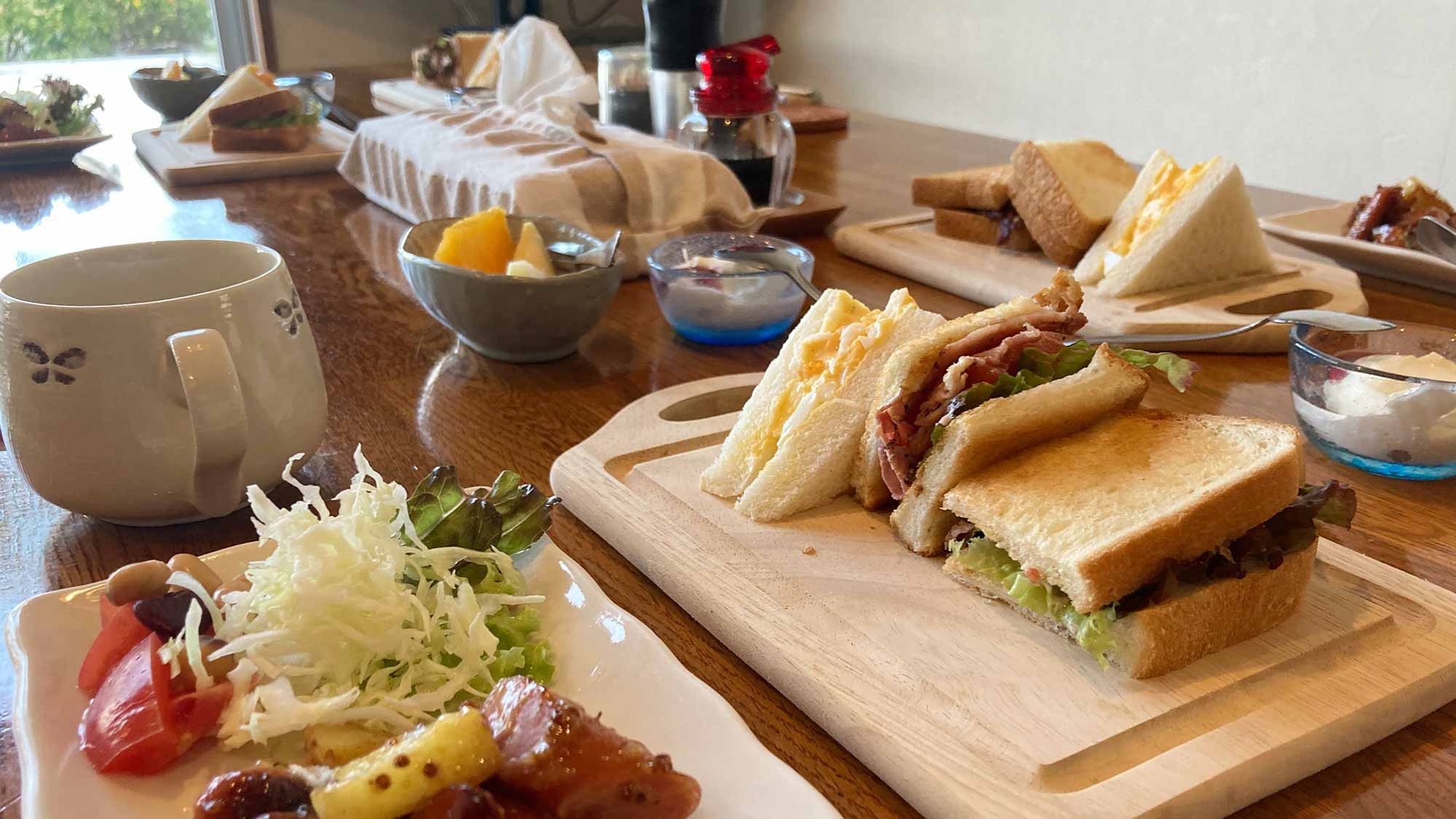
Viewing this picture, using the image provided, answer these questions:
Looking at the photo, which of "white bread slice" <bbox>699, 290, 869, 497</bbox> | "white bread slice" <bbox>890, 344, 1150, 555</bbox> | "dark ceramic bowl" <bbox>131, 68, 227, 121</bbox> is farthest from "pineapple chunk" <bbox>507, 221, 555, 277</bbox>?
"dark ceramic bowl" <bbox>131, 68, 227, 121</bbox>

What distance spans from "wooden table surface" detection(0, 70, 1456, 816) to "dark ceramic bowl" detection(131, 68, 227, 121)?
639mm

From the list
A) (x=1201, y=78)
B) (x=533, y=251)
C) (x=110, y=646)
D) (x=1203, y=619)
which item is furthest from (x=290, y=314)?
(x=1201, y=78)

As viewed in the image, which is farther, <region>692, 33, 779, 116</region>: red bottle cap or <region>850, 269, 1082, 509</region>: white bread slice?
<region>692, 33, 779, 116</region>: red bottle cap

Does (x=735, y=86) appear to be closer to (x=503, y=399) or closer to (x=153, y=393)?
(x=503, y=399)

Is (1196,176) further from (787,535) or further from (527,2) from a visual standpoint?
(527,2)

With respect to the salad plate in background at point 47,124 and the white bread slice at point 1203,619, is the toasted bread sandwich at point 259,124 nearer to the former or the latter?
the salad plate in background at point 47,124

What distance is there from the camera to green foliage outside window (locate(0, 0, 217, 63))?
6988 millimetres

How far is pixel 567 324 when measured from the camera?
1964 millimetres

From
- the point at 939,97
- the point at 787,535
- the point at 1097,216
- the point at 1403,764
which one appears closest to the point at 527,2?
the point at 939,97

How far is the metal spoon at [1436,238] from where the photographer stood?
2.35 m

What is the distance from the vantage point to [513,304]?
1907 millimetres

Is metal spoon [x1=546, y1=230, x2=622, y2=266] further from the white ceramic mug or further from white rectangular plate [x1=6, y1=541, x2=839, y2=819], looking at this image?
white rectangular plate [x1=6, y1=541, x2=839, y2=819]

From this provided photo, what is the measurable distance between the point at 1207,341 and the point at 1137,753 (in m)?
1.27

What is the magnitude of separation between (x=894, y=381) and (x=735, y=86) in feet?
5.01
